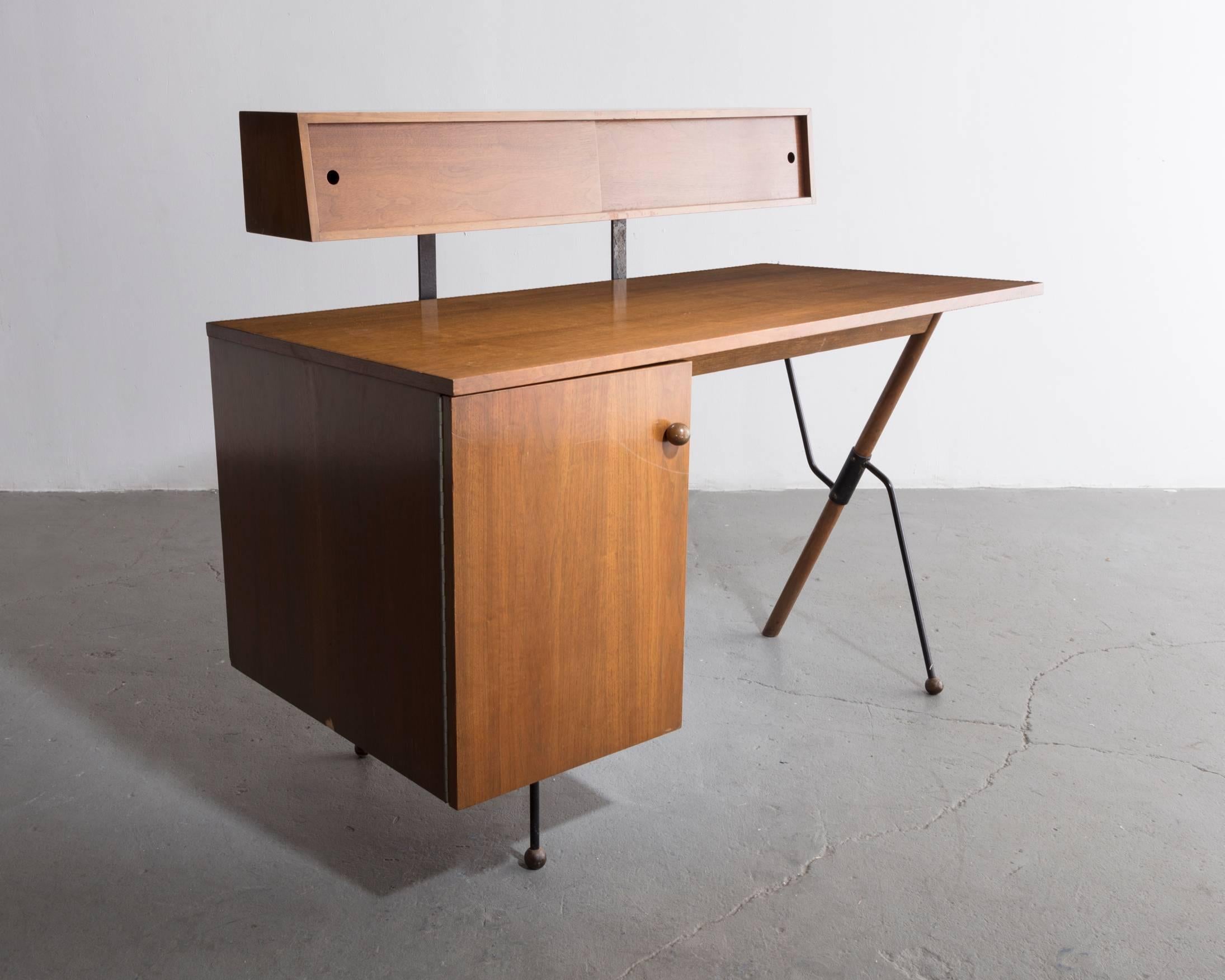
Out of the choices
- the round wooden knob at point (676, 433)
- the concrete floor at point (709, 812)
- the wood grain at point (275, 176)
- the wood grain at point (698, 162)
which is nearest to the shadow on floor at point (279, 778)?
the concrete floor at point (709, 812)

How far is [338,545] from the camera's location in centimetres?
176

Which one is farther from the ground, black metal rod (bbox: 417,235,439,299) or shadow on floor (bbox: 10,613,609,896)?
black metal rod (bbox: 417,235,439,299)

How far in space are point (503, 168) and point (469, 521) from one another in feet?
2.66

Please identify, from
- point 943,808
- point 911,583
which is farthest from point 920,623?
point 943,808

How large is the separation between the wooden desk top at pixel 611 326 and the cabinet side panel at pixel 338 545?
45mm

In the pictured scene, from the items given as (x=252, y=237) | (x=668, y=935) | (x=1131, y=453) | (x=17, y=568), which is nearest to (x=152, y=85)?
(x=252, y=237)

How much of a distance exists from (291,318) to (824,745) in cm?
130

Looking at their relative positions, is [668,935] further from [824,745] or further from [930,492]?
[930,492]

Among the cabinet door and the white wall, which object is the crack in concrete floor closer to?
the cabinet door

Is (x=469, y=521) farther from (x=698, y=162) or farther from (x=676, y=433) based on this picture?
(x=698, y=162)

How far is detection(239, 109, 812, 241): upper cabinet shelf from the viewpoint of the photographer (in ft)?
6.22

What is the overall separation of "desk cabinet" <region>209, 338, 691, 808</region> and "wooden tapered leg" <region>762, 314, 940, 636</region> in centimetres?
90

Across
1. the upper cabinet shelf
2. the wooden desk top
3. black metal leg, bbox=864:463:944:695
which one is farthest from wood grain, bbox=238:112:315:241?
black metal leg, bbox=864:463:944:695

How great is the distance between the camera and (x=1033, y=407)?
13.9 feet
